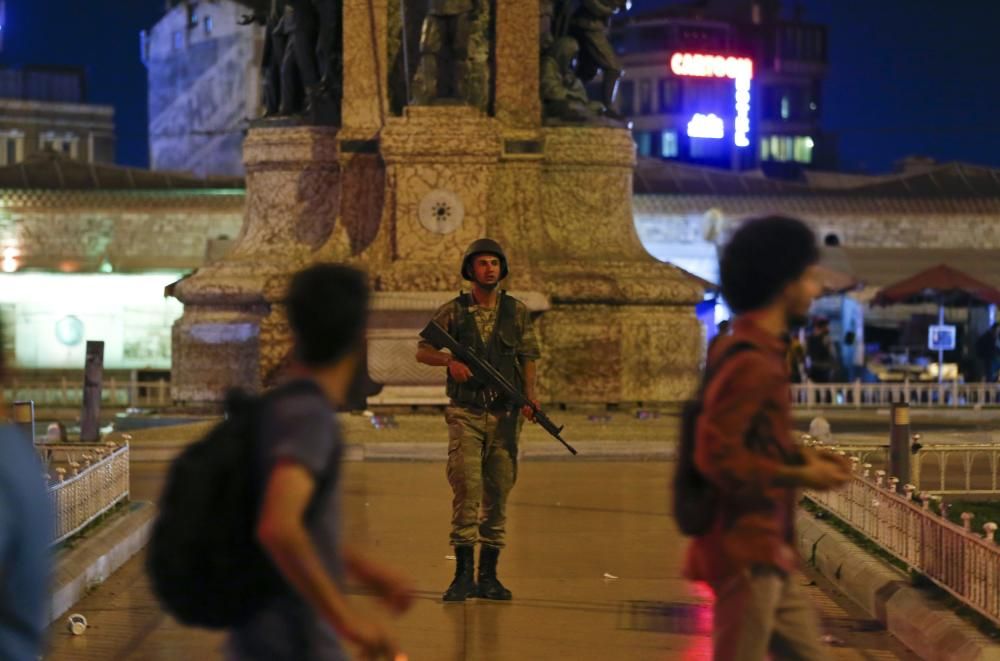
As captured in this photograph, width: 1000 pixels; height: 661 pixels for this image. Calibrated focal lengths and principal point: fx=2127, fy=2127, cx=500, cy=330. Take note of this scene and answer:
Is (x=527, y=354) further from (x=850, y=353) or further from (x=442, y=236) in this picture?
(x=850, y=353)

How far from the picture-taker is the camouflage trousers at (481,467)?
32.6ft

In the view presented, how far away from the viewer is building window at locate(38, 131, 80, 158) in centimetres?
8012

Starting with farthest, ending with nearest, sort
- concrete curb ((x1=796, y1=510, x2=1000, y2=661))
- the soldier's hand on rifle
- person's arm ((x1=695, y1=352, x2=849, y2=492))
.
A: the soldier's hand on rifle → concrete curb ((x1=796, y1=510, x2=1000, y2=661)) → person's arm ((x1=695, y1=352, x2=849, y2=492))

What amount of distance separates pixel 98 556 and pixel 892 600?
4.11 metres

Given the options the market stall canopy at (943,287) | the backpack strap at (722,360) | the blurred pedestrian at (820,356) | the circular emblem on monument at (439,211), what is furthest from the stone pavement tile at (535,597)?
the market stall canopy at (943,287)

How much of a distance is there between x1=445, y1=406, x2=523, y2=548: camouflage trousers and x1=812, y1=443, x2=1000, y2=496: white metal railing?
9.96 feet

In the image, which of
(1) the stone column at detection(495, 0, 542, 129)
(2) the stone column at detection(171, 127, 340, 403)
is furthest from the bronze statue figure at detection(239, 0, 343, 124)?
(1) the stone column at detection(495, 0, 542, 129)

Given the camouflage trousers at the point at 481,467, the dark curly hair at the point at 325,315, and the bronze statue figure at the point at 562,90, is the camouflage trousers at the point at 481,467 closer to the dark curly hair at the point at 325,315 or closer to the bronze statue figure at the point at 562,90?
the dark curly hair at the point at 325,315

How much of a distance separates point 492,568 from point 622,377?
11.0 m

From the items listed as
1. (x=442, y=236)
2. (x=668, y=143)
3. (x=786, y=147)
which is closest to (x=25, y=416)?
(x=442, y=236)

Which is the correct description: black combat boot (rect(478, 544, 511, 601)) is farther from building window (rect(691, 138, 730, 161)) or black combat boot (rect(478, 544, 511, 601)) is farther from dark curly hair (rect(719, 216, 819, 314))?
building window (rect(691, 138, 730, 161))

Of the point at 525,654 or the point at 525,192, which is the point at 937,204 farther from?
the point at 525,654

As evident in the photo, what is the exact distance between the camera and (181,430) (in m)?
19.5

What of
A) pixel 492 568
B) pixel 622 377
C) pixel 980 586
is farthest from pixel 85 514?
pixel 622 377
